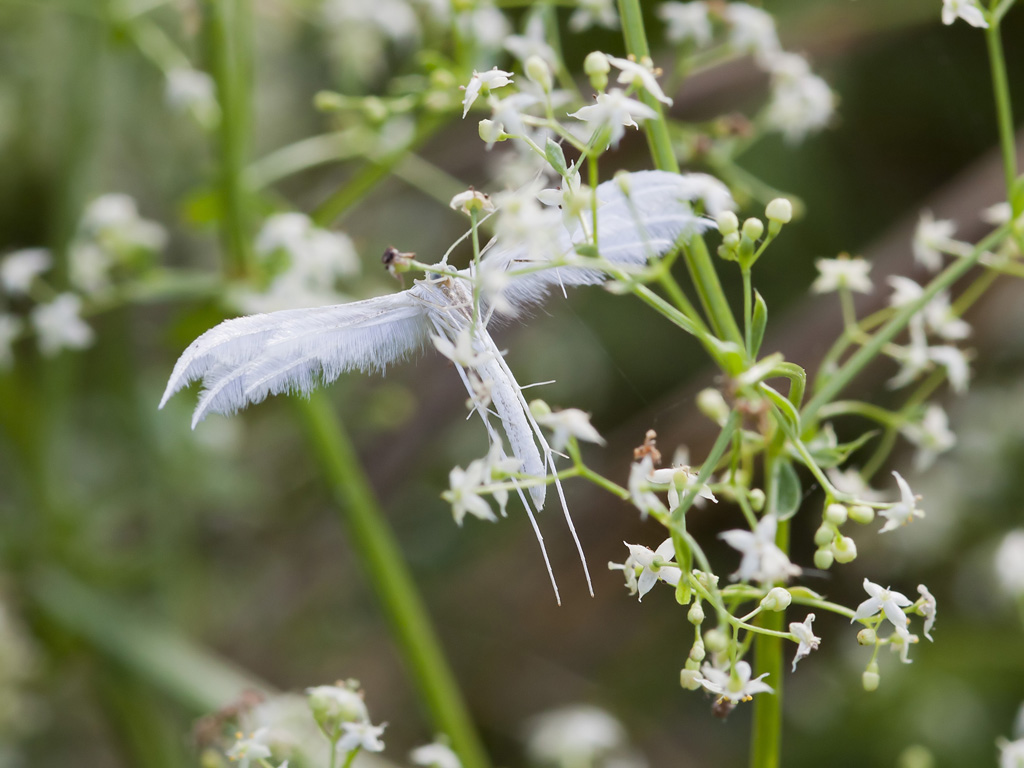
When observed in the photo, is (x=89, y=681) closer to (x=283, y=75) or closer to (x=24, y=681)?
(x=24, y=681)

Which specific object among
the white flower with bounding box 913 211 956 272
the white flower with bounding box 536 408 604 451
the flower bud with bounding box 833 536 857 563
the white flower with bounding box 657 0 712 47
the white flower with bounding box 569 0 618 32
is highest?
the white flower with bounding box 569 0 618 32

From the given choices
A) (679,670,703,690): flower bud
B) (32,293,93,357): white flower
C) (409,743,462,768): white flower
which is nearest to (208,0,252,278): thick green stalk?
(32,293,93,357): white flower

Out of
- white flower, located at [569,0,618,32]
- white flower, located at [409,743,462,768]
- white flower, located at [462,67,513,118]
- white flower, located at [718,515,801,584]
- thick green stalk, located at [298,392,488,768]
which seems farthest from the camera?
thick green stalk, located at [298,392,488,768]

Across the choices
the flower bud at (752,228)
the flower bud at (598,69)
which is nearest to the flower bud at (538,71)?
the flower bud at (598,69)

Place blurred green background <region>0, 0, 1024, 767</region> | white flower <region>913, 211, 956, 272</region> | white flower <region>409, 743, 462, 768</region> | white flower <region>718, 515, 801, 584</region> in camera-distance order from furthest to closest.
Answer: blurred green background <region>0, 0, 1024, 767</region>, white flower <region>913, 211, 956, 272</region>, white flower <region>409, 743, 462, 768</region>, white flower <region>718, 515, 801, 584</region>

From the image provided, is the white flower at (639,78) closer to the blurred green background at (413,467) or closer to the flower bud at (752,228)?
the flower bud at (752,228)

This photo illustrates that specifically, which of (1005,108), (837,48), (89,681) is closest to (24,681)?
(89,681)

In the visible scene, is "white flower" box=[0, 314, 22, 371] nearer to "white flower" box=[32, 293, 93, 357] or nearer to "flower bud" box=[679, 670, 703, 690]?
"white flower" box=[32, 293, 93, 357]
